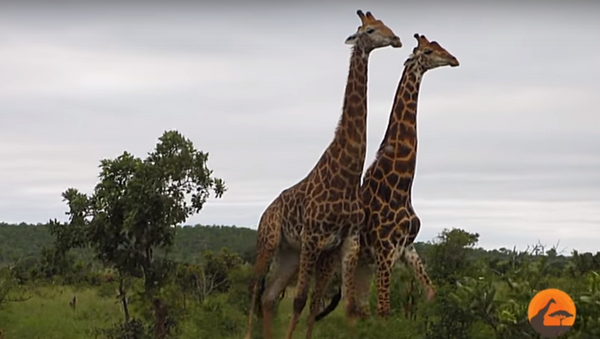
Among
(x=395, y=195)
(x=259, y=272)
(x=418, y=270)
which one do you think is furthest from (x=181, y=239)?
(x=395, y=195)

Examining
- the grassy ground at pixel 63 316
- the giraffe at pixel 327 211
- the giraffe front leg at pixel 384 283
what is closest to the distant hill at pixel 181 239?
the grassy ground at pixel 63 316

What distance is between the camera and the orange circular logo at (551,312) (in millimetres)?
5574

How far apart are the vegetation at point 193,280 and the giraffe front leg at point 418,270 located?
0.35ft

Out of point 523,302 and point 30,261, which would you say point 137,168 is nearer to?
point 523,302

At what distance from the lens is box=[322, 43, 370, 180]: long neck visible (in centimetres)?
891

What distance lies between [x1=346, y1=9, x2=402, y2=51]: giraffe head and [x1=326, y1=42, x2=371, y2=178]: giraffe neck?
0.08 metres

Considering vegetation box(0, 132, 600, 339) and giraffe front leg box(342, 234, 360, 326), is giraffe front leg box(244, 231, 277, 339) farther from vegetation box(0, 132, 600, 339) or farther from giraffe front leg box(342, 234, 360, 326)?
giraffe front leg box(342, 234, 360, 326)

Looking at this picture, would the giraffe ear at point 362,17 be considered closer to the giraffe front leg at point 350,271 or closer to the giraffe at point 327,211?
the giraffe at point 327,211

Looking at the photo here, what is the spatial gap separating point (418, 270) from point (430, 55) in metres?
2.15

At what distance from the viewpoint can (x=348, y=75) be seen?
30.1 feet

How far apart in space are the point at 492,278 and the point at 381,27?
273cm

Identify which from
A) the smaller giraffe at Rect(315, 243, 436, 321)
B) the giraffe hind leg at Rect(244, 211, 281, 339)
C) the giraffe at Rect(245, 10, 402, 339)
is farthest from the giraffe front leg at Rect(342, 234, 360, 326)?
the giraffe hind leg at Rect(244, 211, 281, 339)

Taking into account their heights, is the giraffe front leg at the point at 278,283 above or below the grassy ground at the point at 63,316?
above

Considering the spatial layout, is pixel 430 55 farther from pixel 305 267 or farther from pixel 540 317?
pixel 540 317
